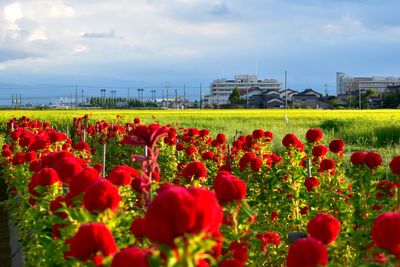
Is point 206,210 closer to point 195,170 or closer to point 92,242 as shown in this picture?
point 92,242

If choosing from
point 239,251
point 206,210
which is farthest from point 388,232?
point 239,251

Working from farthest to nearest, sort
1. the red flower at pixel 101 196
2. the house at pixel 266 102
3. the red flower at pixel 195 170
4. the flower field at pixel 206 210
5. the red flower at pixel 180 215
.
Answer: the house at pixel 266 102 < the red flower at pixel 195 170 < the red flower at pixel 101 196 < the flower field at pixel 206 210 < the red flower at pixel 180 215

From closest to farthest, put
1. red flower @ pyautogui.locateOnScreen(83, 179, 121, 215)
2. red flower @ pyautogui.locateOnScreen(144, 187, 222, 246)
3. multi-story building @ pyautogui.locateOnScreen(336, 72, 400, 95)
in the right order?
red flower @ pyautogui.locateOnScreen(144, 187, 222, 246) < red flower @ pyautogui.locateOnScreen(83, 179, 121, 215) < multi-story building @ pyautogui.locateOnScreen(336, 72, 400, 95)

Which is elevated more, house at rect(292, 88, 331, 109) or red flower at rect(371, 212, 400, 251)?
house at rect(292, 88, 331, 109)

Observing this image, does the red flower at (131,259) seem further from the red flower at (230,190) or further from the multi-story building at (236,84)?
the multi-story building at (236,84)

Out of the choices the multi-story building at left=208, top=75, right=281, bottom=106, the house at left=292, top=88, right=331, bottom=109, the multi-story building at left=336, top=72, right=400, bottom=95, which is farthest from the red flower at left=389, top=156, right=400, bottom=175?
the multi-story building at left=208, top=75, right=281, bottom=106

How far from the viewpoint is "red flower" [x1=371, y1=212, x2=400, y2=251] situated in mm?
2100

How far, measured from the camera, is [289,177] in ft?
20.4

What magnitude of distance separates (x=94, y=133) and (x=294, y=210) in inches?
379

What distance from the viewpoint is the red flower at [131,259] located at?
180 centimetres

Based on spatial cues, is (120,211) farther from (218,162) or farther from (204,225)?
(218,162)

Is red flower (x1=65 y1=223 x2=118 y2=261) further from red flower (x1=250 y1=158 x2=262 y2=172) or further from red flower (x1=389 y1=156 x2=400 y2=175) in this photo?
red flower (x1=250 y1=158 x2=262 y2=172)

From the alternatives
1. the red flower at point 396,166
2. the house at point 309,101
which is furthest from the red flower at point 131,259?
the house at point 309,101

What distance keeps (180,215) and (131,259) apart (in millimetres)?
344
